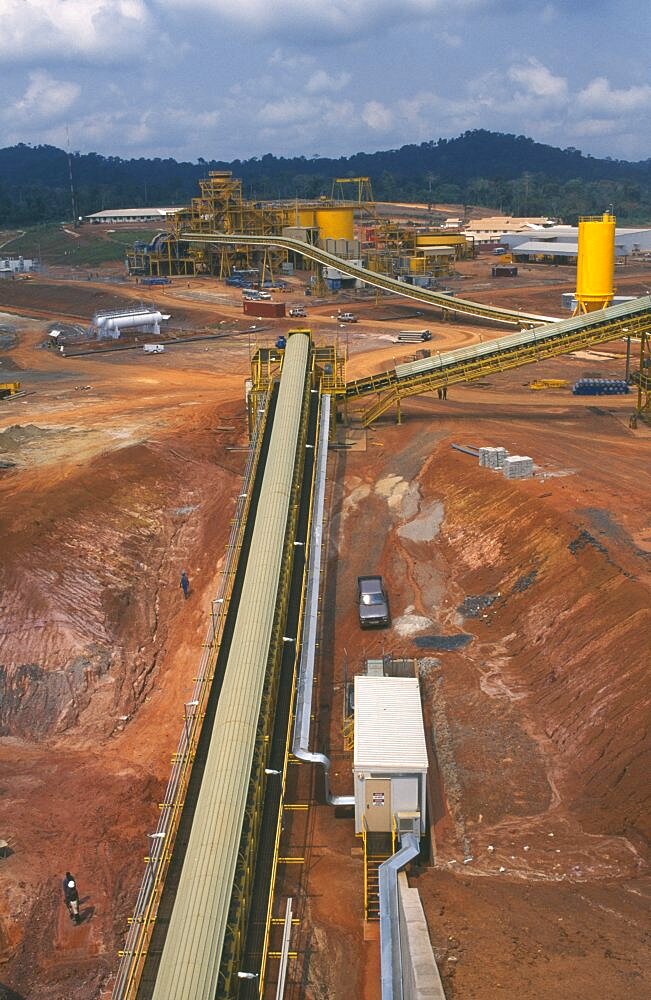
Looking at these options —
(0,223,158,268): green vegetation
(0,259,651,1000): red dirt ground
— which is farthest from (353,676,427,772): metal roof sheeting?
(0,223,158,268): green vegetation

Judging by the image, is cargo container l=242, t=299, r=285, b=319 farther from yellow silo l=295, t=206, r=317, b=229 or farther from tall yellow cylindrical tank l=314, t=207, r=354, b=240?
yellow silo l=295, t=206, r=317, b=229

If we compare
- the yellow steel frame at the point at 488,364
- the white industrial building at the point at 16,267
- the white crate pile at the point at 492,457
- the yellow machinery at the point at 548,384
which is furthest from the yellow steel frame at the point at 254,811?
the white industrial building at the point at 16,267

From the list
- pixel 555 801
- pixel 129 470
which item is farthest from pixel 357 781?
pixel 129 470

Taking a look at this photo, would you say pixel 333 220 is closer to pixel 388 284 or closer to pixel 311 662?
pixel 388 284

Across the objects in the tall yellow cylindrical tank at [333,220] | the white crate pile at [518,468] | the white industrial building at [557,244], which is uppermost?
the tall yellow cylindrical tank at [333,220]

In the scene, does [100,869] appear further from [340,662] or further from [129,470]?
[129,470]

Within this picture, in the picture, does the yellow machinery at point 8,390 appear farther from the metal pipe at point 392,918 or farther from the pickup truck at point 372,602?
the metal pipe at point 392,918
